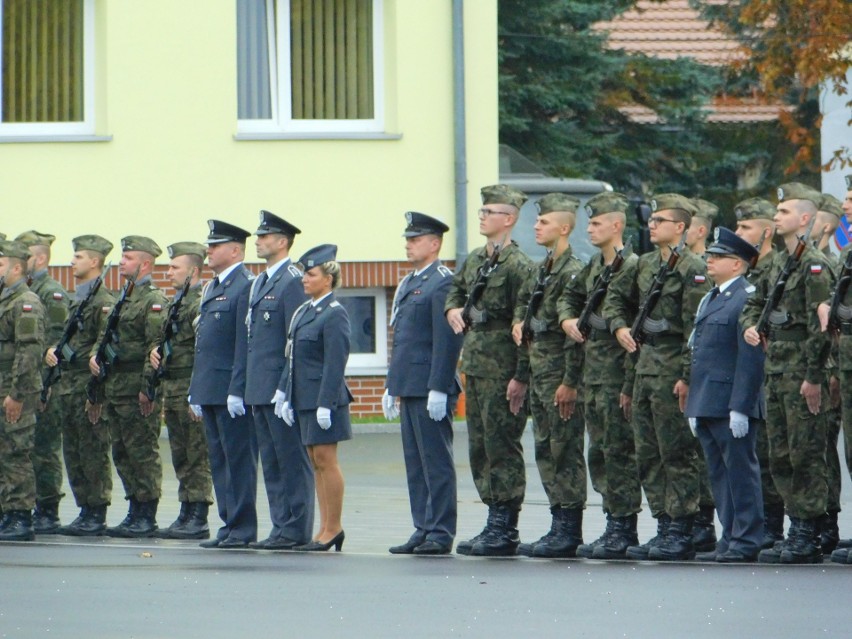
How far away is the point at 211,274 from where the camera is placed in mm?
22766

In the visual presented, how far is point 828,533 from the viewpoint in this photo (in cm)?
1218

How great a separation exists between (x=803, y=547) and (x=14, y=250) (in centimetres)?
590

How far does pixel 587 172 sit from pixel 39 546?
18.7 metres

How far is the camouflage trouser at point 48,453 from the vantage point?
49.1 ft

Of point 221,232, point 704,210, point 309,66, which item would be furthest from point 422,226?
point 309,66

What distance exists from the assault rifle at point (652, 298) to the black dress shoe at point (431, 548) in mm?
1748

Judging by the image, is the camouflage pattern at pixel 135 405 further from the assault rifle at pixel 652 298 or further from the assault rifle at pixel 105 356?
the assault rifle at pixel 652 298

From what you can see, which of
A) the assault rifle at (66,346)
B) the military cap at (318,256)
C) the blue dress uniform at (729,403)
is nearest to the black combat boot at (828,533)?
the blue dress uniform at (729,403)

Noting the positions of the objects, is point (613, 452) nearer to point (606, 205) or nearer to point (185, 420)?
point (606, 205)

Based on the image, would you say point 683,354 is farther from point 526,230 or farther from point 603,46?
point 603,46

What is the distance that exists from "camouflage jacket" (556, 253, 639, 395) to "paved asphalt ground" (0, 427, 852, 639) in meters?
1.11

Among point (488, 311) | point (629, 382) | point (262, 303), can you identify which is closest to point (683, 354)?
point (629, 382)

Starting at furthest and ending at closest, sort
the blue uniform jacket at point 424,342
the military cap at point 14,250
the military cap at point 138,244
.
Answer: the military cap at point 138,244 → the military cap at point 14,250 → the blue uniform jacket at point 424,342

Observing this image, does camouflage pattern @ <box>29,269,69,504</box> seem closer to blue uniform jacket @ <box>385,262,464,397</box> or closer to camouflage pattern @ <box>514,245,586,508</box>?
blue uniform jacket @ <box>385,262,464,397</box>
